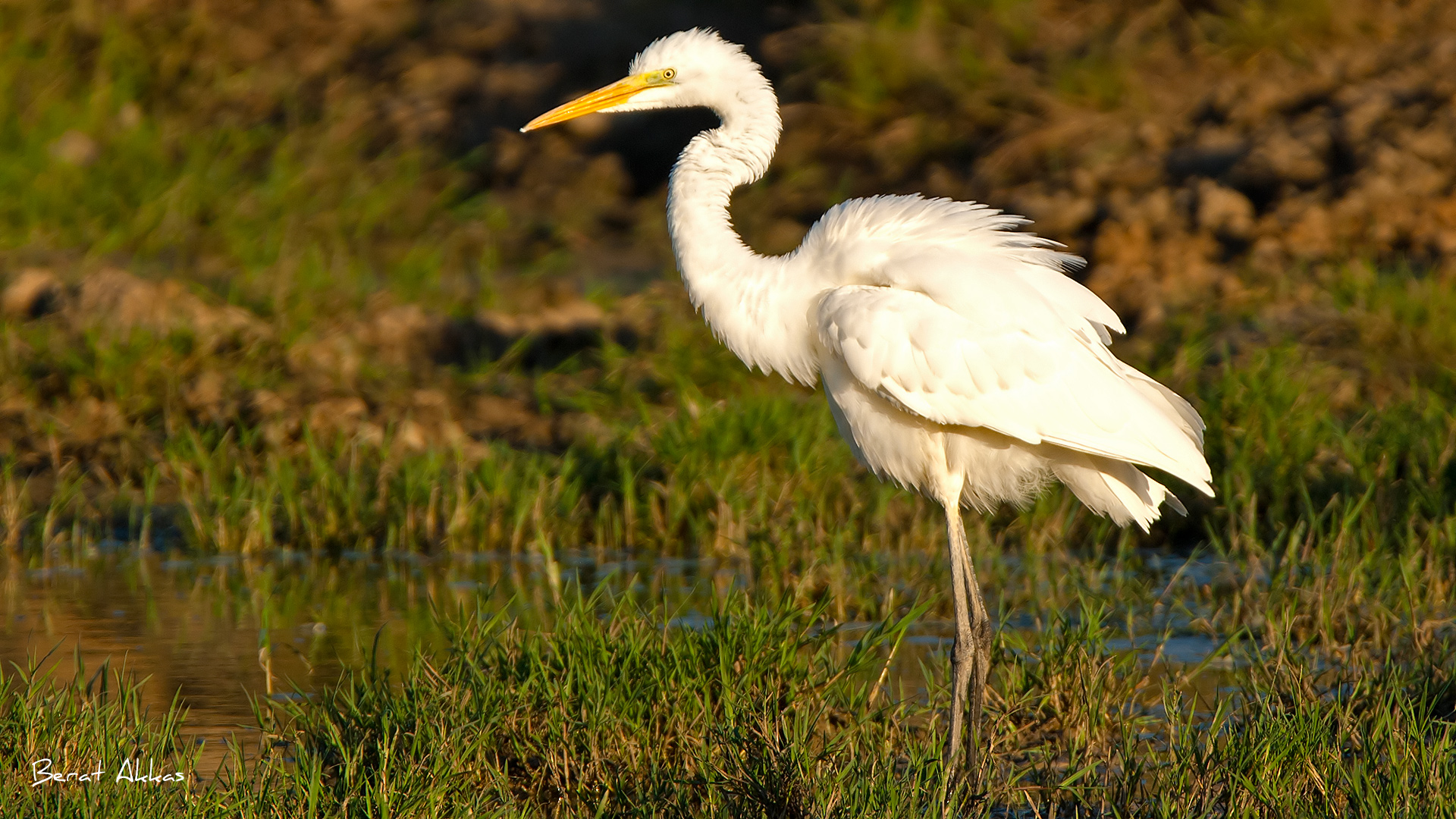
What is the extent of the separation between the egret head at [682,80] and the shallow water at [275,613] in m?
1.22

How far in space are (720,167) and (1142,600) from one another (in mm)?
1836

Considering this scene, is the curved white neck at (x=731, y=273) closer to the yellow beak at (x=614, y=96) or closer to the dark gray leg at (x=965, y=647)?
the yellow beak at (x=614, y=96)

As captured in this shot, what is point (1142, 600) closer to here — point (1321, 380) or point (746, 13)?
point (1321, 380)

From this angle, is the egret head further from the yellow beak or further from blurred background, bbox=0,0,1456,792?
blurred background, bbox=0,0,1456,792

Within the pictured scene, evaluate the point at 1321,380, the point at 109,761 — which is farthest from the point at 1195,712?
the point at 1321,380

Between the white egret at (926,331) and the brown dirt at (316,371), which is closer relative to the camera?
the white egret at (926,331)

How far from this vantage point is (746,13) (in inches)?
459

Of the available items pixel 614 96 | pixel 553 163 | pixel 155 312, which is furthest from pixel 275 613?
pixel 553 163

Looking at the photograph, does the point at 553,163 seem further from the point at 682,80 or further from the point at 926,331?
the point at 926,331

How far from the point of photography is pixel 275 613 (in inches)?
206

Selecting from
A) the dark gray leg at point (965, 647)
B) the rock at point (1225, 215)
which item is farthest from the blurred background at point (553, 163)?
the dark gray leg at point (965, 647)

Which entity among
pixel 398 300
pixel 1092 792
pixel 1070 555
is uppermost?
pixel 1092 792

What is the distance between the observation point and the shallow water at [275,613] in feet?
14.5

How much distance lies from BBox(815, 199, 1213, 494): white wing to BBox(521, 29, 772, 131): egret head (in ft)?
1.74
